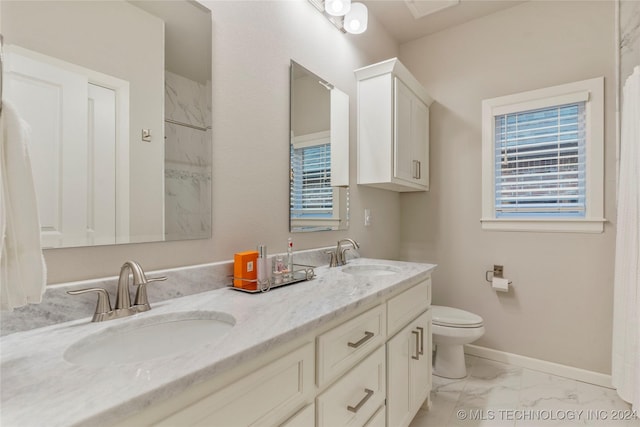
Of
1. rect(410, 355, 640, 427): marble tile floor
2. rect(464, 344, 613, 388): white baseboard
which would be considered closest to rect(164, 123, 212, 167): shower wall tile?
rect(410, 355, 640, 427): marble tile floor

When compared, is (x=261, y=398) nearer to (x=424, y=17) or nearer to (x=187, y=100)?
(x=187, y=100)

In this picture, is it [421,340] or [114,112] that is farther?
[421,340]

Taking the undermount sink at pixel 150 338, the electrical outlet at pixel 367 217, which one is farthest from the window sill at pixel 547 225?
the undermount sink at pixel 150 338

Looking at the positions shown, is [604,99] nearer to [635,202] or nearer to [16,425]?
[635,202]

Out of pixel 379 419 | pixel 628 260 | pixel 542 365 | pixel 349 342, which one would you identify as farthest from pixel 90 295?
pixel 542 365

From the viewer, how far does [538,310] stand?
2287 mm

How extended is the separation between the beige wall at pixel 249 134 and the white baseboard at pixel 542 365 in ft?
5.34

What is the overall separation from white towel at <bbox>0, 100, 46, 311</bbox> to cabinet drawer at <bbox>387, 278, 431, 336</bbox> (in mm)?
1152

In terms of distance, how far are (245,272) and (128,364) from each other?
0.64 meters

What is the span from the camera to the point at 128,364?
598mm

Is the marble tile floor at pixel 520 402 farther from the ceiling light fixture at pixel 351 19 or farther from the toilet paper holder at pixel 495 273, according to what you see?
the ceiling light fixture at pixel 351 19

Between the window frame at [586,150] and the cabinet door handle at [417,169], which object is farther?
the cabinet door handle at [417,169]

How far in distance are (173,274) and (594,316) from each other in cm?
261

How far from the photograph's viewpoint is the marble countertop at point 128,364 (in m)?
0.47
